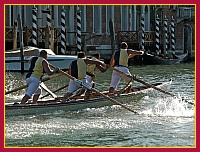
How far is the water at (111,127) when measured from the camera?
24.2 feet

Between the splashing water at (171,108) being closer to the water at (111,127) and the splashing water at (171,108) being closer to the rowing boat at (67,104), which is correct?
the water at (111,127)

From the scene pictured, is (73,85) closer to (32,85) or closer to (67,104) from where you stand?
(67,104)

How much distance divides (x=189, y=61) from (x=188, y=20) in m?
3.89

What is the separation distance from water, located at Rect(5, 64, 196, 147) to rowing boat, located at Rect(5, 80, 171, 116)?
0.33 feet

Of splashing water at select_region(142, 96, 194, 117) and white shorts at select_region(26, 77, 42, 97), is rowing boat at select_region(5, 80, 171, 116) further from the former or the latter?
splashing water at select_region(142, 96, 194, 117)

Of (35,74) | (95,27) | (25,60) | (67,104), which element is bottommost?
Result: (67,104)

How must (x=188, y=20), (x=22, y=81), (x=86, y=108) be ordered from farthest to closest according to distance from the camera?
1. (x=188, y=20)
2. (x=22, y=81)
3. (x=86, y=108)

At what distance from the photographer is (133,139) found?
298 inches

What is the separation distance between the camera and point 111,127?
331 inches

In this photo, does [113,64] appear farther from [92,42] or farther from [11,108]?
[92,42]

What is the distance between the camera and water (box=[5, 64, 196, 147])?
7.37 meters

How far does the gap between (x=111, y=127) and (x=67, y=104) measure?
66.1 inches

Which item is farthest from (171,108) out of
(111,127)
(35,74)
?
(35,74)

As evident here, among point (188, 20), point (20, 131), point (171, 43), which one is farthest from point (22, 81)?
point (188, 20)
